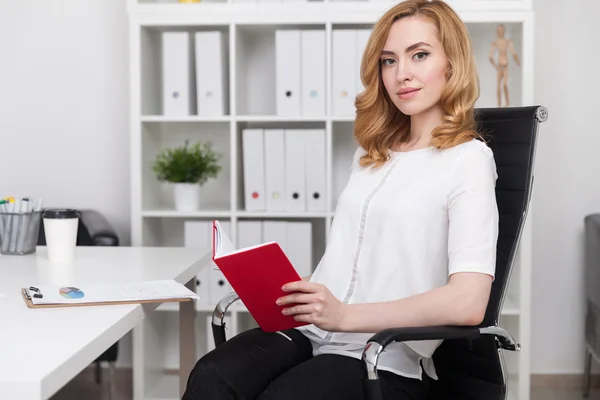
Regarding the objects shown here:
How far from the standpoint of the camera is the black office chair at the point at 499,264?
163 cm

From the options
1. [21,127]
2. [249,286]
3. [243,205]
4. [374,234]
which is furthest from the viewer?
[21,127]

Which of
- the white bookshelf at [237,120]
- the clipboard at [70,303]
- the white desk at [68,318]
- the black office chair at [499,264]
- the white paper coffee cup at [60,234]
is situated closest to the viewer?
the white desk at [68,318]

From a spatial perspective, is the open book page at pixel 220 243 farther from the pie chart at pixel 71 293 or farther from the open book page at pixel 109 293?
the pie chart at pixel 71 293

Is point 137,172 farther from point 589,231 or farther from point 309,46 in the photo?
point 589,231

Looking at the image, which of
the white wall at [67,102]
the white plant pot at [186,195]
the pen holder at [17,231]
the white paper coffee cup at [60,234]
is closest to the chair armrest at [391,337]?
the white paper coffee cup at [60,234]

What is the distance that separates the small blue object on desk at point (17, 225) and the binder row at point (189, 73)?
104 cm

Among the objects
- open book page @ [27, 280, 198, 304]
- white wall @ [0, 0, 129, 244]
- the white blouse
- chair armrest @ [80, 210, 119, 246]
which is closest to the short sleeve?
the white blouse

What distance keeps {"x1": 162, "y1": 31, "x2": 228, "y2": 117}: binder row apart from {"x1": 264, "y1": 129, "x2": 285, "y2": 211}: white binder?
23 cm

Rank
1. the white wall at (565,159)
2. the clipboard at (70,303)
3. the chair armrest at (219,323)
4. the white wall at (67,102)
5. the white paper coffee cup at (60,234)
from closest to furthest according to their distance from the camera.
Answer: the clipboard at (70,303)
the chair armrest at (219,323)
the white paper coffee cup at (60,234)
the white wall at (565,159)
the white wall at (67,102)

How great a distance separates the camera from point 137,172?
3.01 m

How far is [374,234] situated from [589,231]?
175 centimetres

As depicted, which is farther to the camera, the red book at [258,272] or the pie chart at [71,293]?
the pie chart at [71,293]

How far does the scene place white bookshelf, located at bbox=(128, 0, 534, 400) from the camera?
291 cm

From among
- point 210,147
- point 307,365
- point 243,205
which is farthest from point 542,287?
point 307,365
